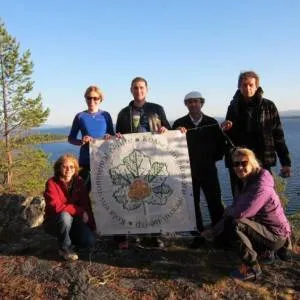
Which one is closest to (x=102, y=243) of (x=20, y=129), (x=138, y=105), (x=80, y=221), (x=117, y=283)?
(x=80, y=221)

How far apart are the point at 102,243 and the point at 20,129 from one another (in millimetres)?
23927

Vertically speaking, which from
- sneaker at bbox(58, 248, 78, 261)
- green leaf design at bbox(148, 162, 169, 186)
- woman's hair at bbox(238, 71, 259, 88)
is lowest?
sneaker at bbox(58, 248, 78, 261)

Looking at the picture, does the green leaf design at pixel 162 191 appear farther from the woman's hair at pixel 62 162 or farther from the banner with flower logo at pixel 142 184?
the woman's hair at pixel 62 162

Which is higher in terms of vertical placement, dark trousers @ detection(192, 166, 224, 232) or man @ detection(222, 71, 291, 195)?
man @ detection(222, 71, 291, 195)

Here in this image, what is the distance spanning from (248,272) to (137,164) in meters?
2.39

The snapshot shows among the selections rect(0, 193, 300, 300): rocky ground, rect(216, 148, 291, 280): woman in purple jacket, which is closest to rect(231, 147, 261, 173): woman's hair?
rect(216, 148, 291, 280): woman in purple jacket

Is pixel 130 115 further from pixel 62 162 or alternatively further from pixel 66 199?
pixel 66 199

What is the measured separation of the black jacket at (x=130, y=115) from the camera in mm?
6121

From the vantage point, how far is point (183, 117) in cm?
637

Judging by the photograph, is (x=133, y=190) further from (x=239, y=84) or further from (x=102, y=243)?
(x=239, y=84)

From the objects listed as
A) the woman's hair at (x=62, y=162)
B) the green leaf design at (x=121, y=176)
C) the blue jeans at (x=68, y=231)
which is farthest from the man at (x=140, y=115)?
the blue jeans at (x=68, y=231)

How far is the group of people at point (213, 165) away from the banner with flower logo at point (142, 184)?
0.17 meters

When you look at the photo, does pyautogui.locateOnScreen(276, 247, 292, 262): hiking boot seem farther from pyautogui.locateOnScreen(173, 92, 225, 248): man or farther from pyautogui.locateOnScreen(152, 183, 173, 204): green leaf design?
pyautogui.locateOnScreen(152, 183, 173, 204): green leaf design

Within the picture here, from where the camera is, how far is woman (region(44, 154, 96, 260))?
18.9 ft
